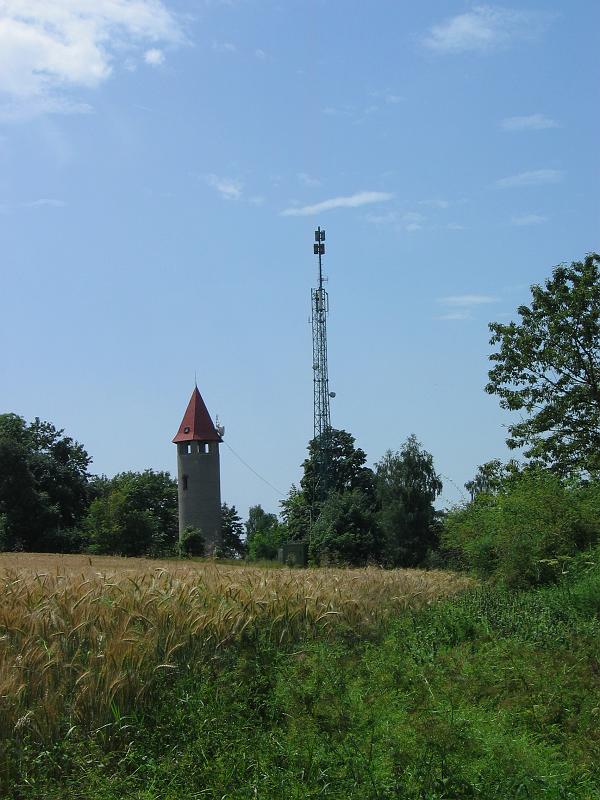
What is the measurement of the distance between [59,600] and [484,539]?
8207 mm

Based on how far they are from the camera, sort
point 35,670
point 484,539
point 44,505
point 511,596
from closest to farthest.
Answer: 1. point 35,670
2. point 511,596
3. point 484,539
4. point 44,505

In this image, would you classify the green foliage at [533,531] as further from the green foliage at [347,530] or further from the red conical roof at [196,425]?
the red conical roof at [196,425]

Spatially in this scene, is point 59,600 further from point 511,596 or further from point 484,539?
point 484,539

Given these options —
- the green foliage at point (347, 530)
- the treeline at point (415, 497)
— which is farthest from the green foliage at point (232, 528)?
the green foliage at point (347, 530)

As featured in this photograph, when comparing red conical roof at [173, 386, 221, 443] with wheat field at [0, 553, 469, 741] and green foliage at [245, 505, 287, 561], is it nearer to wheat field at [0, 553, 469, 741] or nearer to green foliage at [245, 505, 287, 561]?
green foliage at [245, 505, 287, 561]

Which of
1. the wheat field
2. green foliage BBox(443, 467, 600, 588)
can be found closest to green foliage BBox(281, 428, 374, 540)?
green foliage BBox(443, 467, 600, 588)

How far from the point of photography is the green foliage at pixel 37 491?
197ft

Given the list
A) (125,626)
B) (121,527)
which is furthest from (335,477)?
(125,626)

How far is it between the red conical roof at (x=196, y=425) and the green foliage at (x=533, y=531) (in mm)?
51770

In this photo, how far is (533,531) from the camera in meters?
13.8

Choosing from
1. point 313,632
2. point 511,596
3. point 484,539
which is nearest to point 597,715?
point 313,632

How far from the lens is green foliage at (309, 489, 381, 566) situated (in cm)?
5278

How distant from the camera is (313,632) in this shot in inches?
356

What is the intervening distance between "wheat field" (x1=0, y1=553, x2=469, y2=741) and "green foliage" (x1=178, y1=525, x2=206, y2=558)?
49.6m
